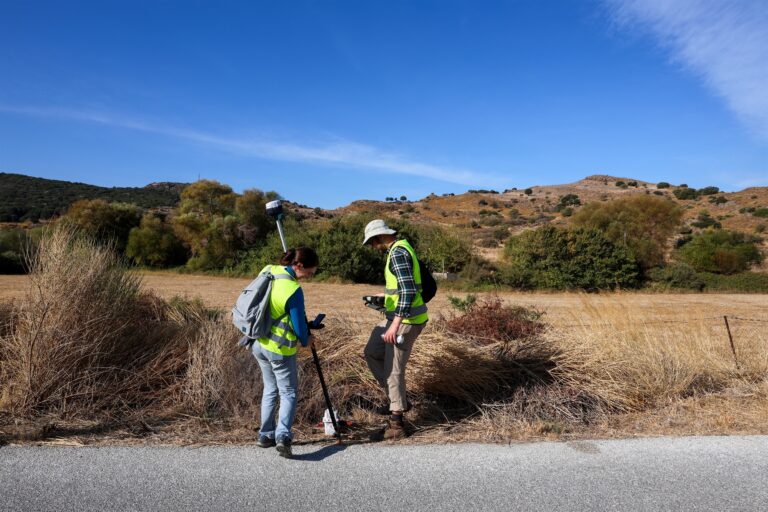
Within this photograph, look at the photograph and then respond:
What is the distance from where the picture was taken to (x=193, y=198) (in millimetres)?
36156

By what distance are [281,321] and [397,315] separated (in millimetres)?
965

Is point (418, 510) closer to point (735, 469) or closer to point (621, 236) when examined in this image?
point (735, 469)

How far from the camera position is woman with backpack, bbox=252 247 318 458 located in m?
4.15

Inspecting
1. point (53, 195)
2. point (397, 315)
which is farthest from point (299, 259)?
point (53, 195)

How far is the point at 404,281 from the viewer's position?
4543 mm

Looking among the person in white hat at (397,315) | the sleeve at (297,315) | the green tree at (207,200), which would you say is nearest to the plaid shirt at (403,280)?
the person in white hat at (397,315)

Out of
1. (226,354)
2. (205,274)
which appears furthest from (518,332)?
(205,274)

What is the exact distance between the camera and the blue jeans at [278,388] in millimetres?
4188

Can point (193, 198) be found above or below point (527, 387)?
above

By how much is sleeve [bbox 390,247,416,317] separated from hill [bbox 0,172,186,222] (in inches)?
2109

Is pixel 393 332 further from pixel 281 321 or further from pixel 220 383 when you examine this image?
pixel 220 383

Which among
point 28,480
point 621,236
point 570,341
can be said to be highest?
point 621,236

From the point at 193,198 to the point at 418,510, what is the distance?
117 ft

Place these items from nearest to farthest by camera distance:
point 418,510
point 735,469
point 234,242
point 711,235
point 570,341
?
point 418,510, point 735,469, point 570,341, point 711,235, point 234,242
